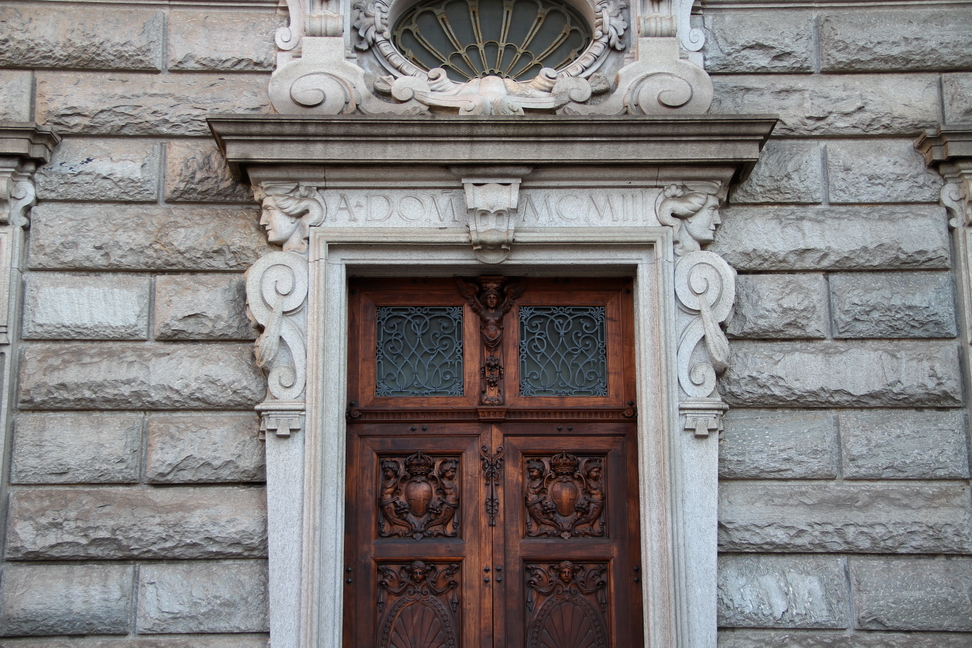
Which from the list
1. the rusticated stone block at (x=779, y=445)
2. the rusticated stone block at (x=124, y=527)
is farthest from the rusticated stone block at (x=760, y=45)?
the rusticated stone block at (x=124, y=527)

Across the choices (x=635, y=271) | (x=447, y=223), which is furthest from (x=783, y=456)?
(x=447, y=223)

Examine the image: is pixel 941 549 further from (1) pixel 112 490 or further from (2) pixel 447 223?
(1) pixel 112 490

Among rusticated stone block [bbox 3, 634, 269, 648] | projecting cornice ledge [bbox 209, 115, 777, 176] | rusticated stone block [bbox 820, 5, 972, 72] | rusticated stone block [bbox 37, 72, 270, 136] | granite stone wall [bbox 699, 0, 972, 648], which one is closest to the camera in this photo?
rusticated stone block [bbox 3, 634, 269, 648]

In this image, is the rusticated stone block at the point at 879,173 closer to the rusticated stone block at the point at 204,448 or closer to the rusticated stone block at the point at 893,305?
the rusticated stone block at the point at 893,305

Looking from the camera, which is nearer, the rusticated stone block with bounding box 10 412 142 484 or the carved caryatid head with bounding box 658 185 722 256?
the rusticated stone block with bounding box 10 412 142 484

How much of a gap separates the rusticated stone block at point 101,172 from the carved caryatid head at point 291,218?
85cm

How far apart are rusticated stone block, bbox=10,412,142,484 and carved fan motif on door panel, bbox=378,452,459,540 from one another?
1603 mm

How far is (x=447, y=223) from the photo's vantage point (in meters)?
6.21

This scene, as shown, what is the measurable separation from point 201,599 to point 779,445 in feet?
12.5

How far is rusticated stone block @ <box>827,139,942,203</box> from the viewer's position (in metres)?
6.39

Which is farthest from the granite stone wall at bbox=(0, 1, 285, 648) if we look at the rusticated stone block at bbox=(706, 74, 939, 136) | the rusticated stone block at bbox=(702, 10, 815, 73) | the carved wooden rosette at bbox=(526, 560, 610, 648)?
the rusticated stone block at bbox=(706, 74, 939, 136)

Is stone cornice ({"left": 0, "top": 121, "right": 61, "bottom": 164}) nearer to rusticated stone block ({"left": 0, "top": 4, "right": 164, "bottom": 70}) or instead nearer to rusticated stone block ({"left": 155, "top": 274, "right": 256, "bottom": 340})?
rusticated stone block ({"left": 0, "top": 4, "right": 164, "bottom": 70})

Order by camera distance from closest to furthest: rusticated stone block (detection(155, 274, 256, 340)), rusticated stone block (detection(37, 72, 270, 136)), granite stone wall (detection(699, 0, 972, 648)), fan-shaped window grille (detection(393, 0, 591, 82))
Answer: granite stone wall (detection(699, 0, 972, 648)) → rusticated stone block (detection(155, 274, 256, 340)) → rusticated stone block (detection(37, 72, 270, 136)) → fan-shaped window grille (detection(393, 0, 591, 82))

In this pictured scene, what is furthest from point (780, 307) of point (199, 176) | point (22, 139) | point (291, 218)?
point (22, 139)
